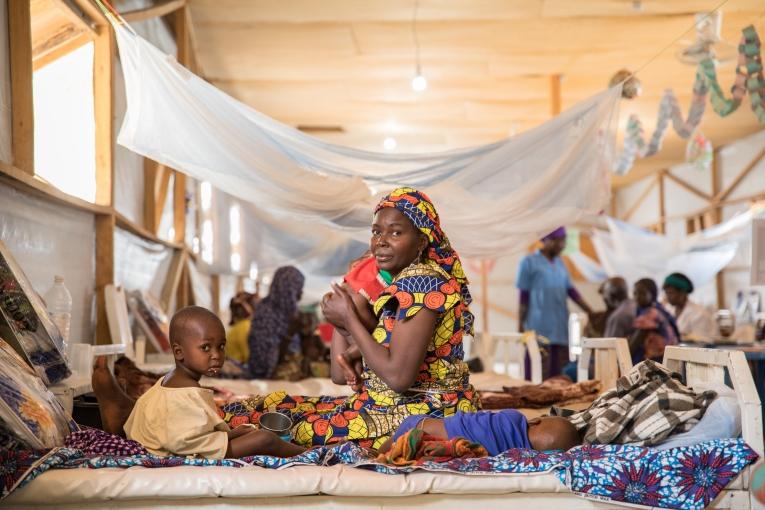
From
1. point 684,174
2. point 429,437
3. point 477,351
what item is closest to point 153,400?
point 429,437

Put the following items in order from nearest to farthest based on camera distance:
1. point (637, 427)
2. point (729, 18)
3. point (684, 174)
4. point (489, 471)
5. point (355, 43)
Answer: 1. point (489, 471)
2. point (637, 427)
3. point (729, 18)
4. point (355, 43)
5. point (684, 174)

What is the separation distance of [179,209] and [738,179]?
8.59 meters

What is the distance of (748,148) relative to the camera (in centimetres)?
1160

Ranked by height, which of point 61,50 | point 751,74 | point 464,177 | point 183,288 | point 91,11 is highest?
point 91,11

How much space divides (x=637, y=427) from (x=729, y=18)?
537 centimetres

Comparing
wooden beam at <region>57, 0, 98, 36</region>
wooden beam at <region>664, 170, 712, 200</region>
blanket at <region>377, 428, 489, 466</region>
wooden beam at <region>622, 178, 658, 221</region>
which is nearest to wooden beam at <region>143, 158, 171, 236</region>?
wooden beam at <region>57, 0, 98, 36</region>

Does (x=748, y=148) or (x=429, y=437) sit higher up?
(x=748, y=148)

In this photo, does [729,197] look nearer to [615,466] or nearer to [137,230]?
[137,230]

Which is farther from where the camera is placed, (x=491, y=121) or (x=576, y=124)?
(x=491, y=121)

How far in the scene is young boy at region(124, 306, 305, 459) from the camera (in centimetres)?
236

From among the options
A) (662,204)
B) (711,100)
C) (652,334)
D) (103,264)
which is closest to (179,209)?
(103,264)

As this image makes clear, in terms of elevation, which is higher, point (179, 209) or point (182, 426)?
point (179, 209)

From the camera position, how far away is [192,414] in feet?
7.77

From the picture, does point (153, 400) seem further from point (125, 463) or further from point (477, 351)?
point (477, 351)
